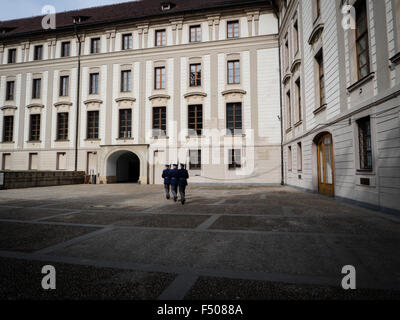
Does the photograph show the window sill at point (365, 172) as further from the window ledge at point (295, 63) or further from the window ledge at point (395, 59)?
the window ledge at point (295, 63)

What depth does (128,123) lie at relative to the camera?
2077 centimetres

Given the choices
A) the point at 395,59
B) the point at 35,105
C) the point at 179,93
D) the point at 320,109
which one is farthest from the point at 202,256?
the point at 35,105

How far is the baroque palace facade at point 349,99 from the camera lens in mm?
6207

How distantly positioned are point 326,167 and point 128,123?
16.7 metres

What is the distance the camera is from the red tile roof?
20062 millimetres

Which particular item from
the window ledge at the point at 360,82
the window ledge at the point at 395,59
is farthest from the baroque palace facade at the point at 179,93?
the window ledge at the point at 395,59

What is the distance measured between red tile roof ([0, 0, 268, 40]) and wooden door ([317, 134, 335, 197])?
14.4m

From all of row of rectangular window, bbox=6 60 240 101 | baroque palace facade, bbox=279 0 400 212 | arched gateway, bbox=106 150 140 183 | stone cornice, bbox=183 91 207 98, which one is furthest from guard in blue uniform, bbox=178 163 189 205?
arched gateway, bbox=106 150 140 183

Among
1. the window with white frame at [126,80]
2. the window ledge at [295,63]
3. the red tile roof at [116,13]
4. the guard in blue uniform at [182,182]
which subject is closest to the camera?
the guard in blue uniform at [182,182]

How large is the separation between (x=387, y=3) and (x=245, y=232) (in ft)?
24.3

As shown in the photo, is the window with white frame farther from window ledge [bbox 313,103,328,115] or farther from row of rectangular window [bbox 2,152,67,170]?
window ledge [bbox 313,103,328,115]

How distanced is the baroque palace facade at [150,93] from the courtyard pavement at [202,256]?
1304cm

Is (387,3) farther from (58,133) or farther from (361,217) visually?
(58,133)

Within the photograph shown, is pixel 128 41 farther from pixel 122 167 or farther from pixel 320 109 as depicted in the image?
pixel 320 109
